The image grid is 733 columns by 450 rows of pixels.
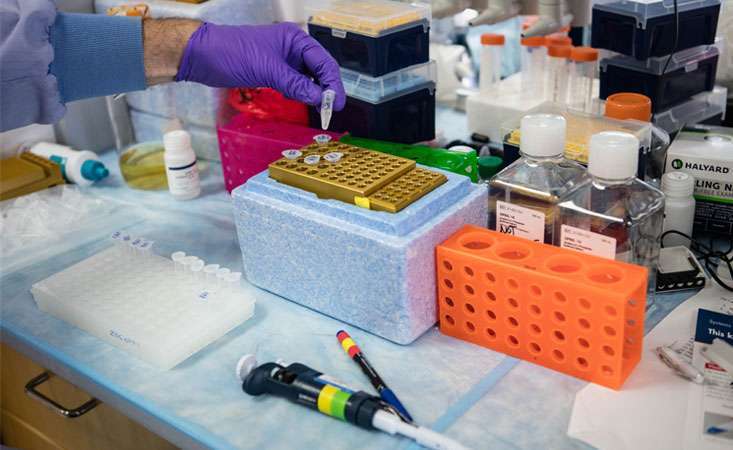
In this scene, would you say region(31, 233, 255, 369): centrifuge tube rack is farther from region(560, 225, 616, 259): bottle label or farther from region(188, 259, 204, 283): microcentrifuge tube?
region(560, 225, 616, 259): bottle label

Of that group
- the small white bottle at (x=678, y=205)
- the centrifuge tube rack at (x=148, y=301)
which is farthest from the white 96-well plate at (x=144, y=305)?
the small white bottle at (x=678, y=205)

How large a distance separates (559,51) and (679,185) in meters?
0.44

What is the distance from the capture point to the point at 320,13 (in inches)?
50.9

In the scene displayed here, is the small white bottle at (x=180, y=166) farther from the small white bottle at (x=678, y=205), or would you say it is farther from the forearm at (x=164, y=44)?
the small white bottle at (x=678, y=205)

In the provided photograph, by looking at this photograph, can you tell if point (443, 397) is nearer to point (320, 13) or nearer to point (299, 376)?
point (299, 376)

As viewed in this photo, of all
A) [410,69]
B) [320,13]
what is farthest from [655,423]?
[320,13]

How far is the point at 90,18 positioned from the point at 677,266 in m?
0.92

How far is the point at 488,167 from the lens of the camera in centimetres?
121

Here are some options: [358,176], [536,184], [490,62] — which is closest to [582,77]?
[490,62]

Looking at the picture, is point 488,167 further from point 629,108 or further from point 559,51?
point 559,51

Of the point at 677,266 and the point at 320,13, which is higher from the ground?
the point at 320,13

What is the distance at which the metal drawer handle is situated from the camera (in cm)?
103

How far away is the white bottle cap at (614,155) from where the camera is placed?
0.88 m

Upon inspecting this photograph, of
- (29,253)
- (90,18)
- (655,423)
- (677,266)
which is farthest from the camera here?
(29,253)
